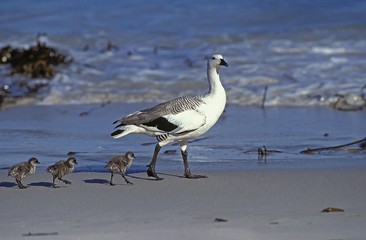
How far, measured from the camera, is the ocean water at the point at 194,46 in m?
16.1

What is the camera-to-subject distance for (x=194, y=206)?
8352 mm

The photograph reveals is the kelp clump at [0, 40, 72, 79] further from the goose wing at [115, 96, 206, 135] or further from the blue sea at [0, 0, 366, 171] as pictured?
the goose wing at [115, 96, 206, 135]

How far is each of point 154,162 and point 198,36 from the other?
12735 millimetres

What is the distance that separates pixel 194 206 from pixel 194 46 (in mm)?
13042

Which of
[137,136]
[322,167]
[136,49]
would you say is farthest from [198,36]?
[322,167]

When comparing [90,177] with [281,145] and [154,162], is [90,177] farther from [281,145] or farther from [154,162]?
[281,145]

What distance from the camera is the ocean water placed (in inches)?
633

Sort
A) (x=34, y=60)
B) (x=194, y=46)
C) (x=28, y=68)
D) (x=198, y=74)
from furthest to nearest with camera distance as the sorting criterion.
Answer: (x=194, y=46) < (x=34, y=60) < (x=28, y=68) < (x=198, y=74)

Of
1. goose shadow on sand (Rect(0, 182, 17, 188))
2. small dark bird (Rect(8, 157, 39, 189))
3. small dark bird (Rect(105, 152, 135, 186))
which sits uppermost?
small dark bird (Rect(105, 152, 135, 186))

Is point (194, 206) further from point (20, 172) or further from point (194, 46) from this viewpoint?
point (194, 46)

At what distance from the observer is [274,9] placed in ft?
82.4

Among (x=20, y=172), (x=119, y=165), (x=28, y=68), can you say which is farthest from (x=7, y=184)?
(x=28, y=68)

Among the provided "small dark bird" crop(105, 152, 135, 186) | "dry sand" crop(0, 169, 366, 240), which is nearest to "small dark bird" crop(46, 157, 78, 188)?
"dry sand" crop(0, 169, 366, 240)

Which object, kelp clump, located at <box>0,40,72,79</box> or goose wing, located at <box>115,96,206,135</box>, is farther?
kelp clump, located at <box>0,40,72,79</box>
